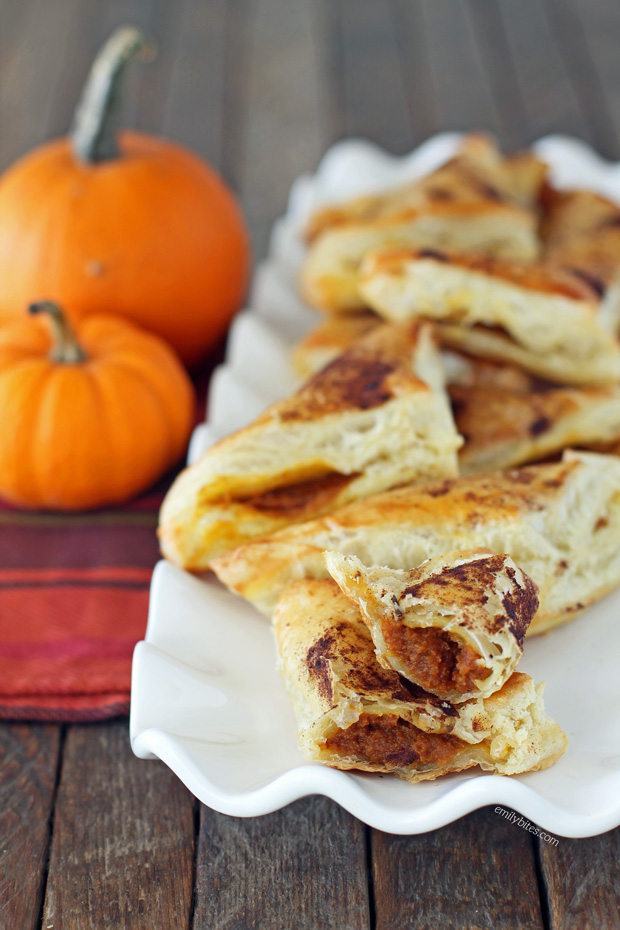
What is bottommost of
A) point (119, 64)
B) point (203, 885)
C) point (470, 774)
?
point (203, 885)

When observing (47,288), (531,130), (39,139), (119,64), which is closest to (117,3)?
(39,139)

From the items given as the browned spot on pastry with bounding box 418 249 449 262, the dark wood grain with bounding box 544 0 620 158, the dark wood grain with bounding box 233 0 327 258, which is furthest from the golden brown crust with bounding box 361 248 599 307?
the dark wood grain with bounding box 544 0 620 158

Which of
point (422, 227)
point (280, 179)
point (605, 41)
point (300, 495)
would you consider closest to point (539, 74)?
point (605, 41)

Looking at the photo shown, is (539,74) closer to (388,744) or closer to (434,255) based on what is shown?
(434,255)

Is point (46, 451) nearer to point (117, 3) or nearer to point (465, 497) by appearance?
point (465, 497)

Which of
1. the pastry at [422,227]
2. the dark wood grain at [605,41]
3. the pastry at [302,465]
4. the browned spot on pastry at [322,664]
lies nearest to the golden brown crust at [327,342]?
the pastry at [422,227]

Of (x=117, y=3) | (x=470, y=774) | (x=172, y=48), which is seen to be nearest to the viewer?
(x=470, y=774)

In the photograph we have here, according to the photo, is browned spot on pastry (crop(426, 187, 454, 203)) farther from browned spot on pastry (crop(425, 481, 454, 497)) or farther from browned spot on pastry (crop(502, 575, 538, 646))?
browned spot on pastry (crop(502, 575, 538, 646))

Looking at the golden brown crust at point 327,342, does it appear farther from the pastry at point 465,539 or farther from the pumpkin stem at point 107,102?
the pumpkin stem at point 107,102
